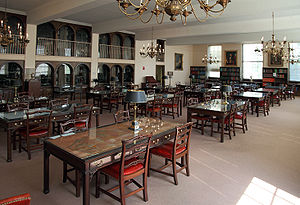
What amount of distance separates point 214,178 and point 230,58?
18.0m

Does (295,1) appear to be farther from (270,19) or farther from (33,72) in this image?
(33,72)

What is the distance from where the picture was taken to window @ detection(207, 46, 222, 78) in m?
20.8

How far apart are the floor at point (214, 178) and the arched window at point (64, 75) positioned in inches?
293

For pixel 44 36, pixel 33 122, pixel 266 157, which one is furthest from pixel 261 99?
pixel 44 36

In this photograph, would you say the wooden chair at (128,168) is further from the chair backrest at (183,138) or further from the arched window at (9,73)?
the arched window at (9,73)

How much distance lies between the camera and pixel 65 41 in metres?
12.4

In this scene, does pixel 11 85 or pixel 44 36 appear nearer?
pixel 11 85

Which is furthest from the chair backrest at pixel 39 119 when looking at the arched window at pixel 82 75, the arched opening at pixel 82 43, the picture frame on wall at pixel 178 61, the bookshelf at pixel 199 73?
the bookshelf at pixel 199 73

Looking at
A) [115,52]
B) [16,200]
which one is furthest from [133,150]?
[115,52]

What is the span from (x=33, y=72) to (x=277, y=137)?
10.6 meters

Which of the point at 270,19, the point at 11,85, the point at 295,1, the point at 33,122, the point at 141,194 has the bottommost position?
the point at 141,194

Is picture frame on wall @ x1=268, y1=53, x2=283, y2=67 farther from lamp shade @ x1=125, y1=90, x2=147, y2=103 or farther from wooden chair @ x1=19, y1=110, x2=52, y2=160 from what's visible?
wooden chair @ x1=19, y1=110, x2=52, y2=160

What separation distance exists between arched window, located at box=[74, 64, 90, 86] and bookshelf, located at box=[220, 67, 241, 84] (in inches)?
474

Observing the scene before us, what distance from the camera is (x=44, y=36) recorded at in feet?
39.5
